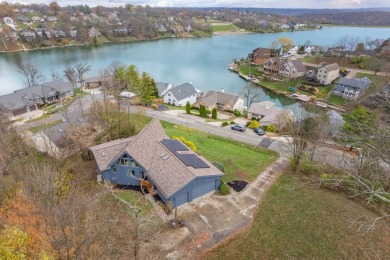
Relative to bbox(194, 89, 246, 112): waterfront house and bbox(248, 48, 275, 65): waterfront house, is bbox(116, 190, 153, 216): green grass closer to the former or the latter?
bbox(194, 89, 246, 112): waterfront house

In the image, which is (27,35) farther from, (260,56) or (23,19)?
(260,56)

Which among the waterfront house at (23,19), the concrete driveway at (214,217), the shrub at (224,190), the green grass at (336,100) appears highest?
the waterfront house at (23,19)

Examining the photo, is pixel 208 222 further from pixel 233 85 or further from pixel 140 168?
pixel 233 85

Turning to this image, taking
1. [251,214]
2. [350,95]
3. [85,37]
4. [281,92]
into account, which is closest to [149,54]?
[85,37]

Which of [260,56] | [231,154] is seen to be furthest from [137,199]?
[260,56]

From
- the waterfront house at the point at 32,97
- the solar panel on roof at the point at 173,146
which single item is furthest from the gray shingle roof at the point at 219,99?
the waterfront house at the point at 32,97

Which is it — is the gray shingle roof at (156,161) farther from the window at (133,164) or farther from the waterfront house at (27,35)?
the waterfront house at (27,35)
